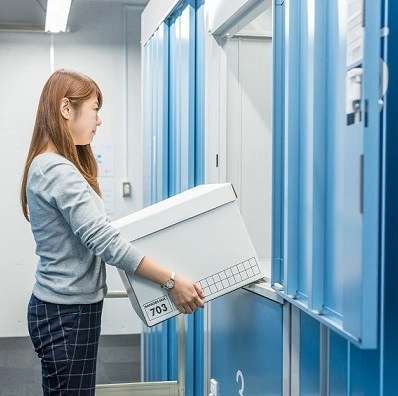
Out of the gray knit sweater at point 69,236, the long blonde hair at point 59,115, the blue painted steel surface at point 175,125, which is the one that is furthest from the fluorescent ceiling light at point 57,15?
the gray knit sweater at point 69,236

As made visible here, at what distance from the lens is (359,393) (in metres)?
1.28

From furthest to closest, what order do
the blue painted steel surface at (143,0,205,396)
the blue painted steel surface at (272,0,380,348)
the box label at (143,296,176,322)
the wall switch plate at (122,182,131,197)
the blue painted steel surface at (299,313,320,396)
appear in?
the wall switch plate at (122,182,131,197), the blue painted steel surface at (143,0,205,396), the box label at (143,296,176,322), the blue painted steel surface at (299,313,320,396), the blue painted steel surface at (272,0,380,348)

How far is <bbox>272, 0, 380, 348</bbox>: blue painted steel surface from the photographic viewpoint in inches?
44.1

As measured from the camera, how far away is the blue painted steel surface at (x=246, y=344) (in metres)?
1.81

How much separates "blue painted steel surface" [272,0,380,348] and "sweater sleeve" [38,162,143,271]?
39 centimetres

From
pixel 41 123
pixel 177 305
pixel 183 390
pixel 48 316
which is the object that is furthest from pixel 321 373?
pixel 183 390

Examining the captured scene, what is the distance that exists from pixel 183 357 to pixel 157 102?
133cm

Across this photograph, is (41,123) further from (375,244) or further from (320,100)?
(375,244)

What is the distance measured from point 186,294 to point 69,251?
0.32m

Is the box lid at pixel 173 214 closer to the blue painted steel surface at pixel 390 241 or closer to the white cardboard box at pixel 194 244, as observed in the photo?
the white cardboard box at pixel 194 244

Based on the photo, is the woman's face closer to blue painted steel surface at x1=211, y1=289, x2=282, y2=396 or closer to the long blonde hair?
the long blonde hair

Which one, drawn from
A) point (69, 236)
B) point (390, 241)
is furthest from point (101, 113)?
point (390, 241)

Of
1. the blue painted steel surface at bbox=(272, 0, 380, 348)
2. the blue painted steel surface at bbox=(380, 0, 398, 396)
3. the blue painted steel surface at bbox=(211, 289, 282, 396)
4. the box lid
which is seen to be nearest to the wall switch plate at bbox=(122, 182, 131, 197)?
the blue painted steel surface at bbox=(211, 289, 282, 396)

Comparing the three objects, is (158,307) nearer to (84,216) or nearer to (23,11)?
(84,216)
